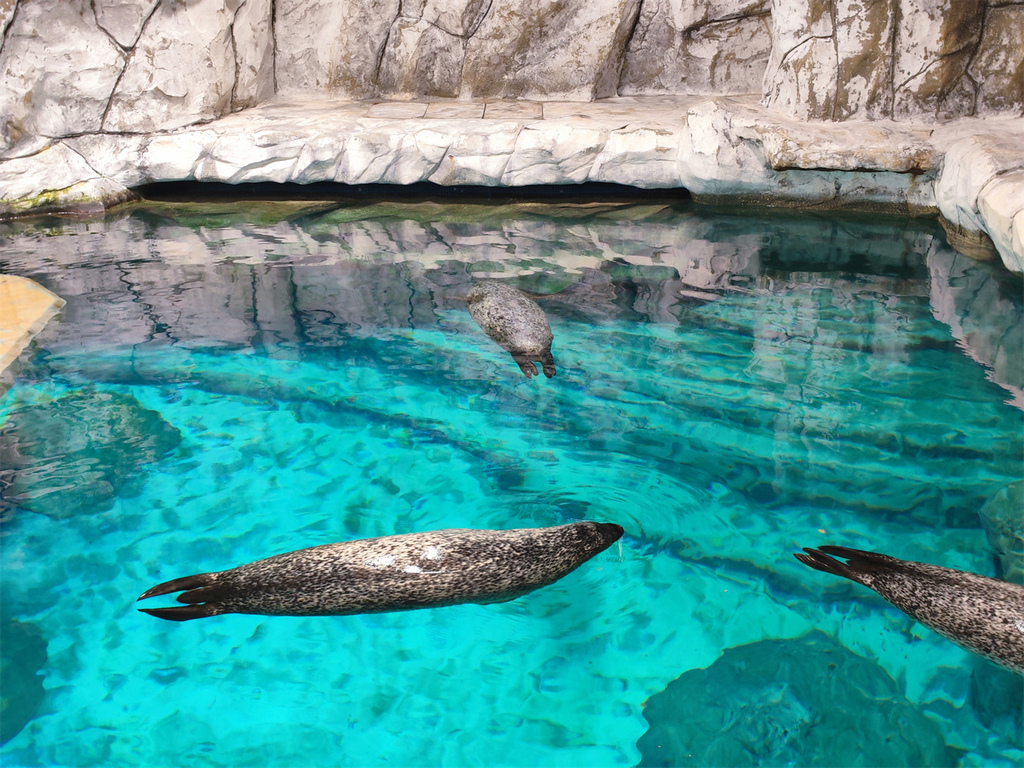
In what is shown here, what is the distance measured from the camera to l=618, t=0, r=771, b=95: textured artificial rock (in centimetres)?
875

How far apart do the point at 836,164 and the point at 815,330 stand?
2.56 meters

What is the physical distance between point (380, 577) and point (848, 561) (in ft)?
5.65

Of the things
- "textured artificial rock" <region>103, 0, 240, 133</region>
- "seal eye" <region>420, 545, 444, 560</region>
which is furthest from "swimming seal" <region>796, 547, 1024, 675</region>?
"textured artificial rock" <region>103, 0, 240, 133</region>

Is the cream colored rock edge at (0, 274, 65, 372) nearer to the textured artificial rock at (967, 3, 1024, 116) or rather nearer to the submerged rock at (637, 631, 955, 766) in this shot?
the submerged rock at (637, 631, 955, 766)

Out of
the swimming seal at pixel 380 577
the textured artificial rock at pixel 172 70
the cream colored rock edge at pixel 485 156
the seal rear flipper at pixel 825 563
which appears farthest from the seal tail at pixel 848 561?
the textured artificial rock at pixel 172 70

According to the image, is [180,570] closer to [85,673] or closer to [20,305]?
[85,673]

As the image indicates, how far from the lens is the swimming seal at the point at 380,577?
2652mm

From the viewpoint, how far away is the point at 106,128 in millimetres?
7875

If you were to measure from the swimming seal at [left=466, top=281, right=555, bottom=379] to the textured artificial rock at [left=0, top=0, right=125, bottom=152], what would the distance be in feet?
16.9

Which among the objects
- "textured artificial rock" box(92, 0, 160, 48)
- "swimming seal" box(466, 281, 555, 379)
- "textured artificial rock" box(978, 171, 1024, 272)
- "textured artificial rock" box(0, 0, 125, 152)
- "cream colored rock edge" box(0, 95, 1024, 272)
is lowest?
"swimming seal" box(466, 281, 555, 379)

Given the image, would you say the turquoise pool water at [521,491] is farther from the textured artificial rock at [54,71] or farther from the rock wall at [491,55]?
the textured artificial rock at [54,71]

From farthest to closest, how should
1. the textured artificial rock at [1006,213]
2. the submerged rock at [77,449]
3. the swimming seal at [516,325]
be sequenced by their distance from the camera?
the textured artificial rock at [1006,213], the swimming seal at [516,325], the submerged rock at [77,449]

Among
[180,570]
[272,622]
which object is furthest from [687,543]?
[180,570]

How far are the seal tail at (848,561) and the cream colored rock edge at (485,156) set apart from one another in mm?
4756
